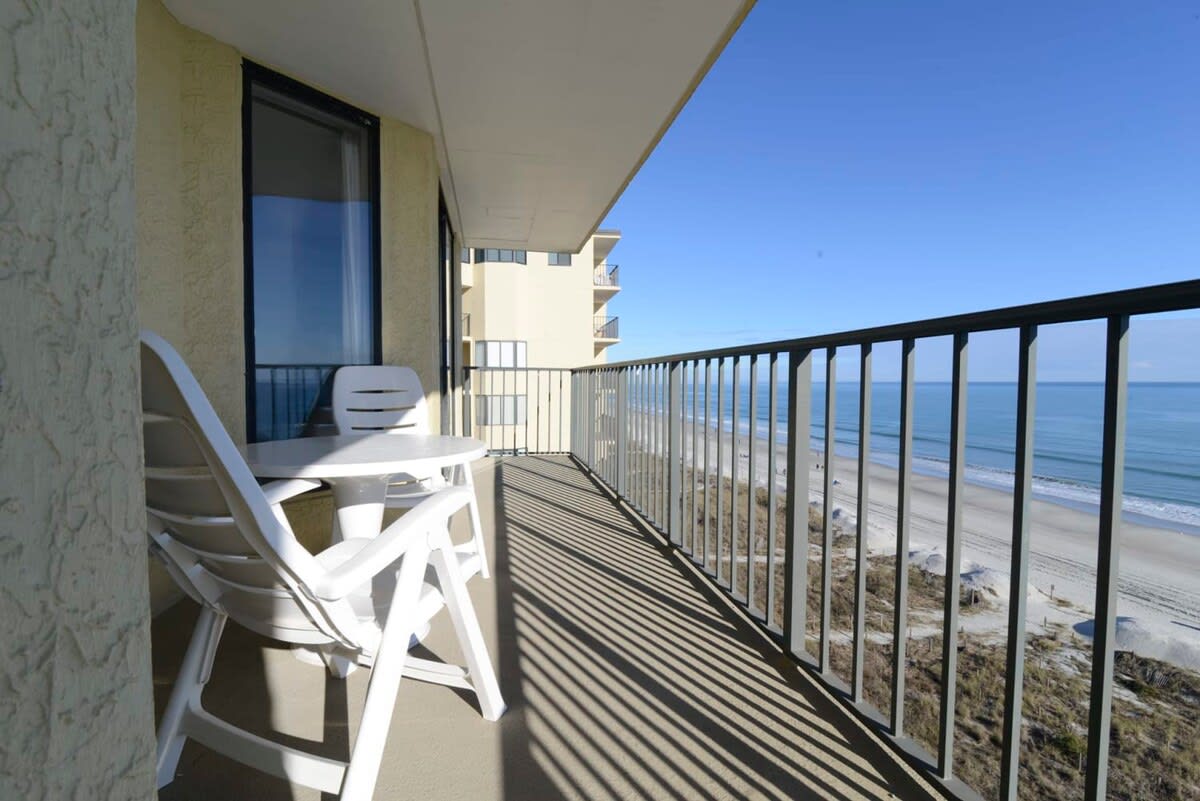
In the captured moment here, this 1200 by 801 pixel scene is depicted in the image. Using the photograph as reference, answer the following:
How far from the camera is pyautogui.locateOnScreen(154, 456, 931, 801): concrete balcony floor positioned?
4.16ft

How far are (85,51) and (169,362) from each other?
0.48 metres

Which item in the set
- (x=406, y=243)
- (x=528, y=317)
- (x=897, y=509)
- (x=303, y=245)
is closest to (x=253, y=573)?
(x=897, y=509)

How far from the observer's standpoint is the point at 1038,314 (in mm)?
998

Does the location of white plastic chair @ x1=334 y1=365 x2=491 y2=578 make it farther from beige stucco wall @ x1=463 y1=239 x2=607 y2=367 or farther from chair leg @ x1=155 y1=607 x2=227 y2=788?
beige stucco wall @ x1=463 y1=239 x2=607 y2=367

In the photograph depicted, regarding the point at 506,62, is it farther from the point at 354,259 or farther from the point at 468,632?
the point at 468,632

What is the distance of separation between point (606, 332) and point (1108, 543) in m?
26.6

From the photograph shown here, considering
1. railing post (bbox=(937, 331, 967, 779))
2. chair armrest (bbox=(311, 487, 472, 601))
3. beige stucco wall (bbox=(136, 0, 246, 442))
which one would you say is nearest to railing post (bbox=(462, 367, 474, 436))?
beige stucco wall (bbox=(136, 0, 246, 442))

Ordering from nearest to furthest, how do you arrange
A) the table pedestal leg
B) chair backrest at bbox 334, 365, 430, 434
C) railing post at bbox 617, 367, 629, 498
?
1. the table pedestal leg
2. chair backrest at bbox 334, 365, 430, 434
3. railing post at bbox 617, 367, 629, 498

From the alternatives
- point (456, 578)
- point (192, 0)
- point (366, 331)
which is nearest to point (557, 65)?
point (192, 0)

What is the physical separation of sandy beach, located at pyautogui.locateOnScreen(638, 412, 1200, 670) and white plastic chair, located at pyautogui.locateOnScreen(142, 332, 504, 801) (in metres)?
1.09

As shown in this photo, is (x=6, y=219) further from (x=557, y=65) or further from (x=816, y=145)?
(x=816, y=145)

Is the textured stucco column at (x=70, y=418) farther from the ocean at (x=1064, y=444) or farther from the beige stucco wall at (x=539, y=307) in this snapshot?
the beige stucco wall at (x=539, y=307)

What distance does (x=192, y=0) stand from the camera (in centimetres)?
225

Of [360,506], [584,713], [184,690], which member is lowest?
[584,713]
